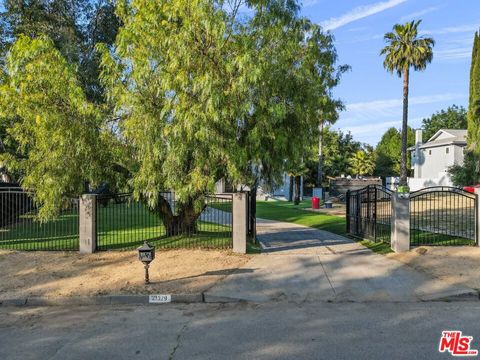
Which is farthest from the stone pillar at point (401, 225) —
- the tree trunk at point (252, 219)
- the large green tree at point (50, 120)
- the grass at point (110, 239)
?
the large green tree at point (50, 120)

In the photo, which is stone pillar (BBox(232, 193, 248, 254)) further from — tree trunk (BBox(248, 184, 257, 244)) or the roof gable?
the roof gable

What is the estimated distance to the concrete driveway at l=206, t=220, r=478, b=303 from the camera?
25.2 ft

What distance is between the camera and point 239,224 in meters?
11.4

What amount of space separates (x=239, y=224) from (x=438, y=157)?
161 feet

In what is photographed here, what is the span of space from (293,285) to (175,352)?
3.73 meters

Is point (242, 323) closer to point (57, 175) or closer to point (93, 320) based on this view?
point (93, 320)

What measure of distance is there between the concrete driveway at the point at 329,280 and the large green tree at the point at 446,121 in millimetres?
74081

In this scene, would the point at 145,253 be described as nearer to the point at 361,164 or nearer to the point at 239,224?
the point at 239,224

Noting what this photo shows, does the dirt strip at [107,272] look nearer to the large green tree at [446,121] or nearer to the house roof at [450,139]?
the house roof at [450,139]

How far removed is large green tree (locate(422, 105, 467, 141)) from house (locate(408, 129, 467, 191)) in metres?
20.0

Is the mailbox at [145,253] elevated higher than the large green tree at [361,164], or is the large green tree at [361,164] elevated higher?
the large green tree at [361,164]

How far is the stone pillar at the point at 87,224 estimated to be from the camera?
11.6m

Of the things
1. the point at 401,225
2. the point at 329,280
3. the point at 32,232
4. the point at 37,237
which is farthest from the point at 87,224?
the point at 401,225

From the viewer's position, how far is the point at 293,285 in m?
8.44
